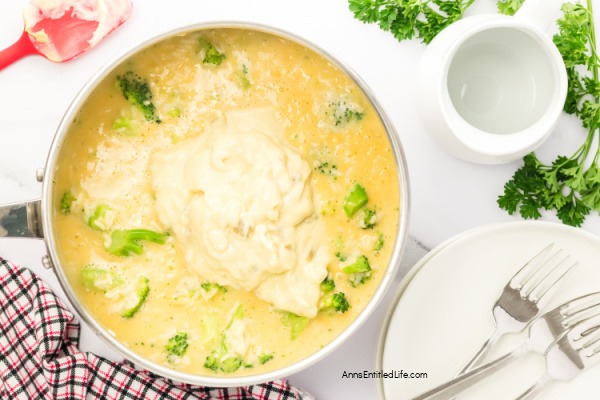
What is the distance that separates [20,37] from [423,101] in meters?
1.18

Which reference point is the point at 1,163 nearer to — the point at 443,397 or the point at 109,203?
the point at 109,203

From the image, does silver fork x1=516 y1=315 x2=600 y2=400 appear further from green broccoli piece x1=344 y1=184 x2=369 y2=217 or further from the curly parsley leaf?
the curly parsley leaf

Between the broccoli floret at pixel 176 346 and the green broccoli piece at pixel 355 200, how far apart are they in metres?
0.54

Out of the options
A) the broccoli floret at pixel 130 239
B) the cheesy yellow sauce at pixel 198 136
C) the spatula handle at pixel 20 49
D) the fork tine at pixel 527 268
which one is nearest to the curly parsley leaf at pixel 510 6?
the cheesy yellow sauce at pixel 198 136

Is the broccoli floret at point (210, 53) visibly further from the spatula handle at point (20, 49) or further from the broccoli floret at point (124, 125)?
the spatula handle at point (20, 49)

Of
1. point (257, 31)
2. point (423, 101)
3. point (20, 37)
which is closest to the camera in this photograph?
point (257, 31)

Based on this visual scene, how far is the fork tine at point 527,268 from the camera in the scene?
207cm

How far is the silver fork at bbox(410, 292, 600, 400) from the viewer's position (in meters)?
2.08

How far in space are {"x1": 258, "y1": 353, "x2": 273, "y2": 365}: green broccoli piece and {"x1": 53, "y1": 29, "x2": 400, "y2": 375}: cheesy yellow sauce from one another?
0.04 feet

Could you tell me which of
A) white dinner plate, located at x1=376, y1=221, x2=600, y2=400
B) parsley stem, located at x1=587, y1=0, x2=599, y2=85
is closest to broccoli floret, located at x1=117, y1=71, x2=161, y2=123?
white dinner plate, located at x1=376, y1=221, x2=600, y2=400

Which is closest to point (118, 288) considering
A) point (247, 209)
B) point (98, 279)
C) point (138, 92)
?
point (98, 279)

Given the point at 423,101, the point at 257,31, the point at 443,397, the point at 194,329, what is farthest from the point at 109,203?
the point at 443,397

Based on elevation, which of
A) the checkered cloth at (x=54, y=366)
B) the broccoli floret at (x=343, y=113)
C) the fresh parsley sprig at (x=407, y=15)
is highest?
the fresh parsley sprig at (x=407, y=15)

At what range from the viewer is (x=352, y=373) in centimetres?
227
